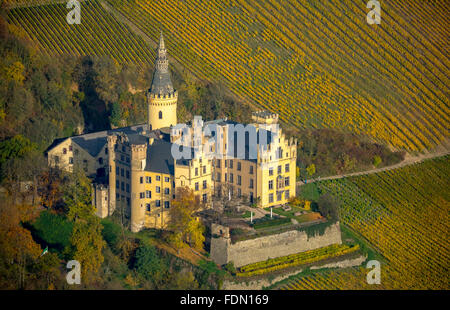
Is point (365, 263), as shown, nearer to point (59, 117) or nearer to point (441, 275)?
point (441, 275)

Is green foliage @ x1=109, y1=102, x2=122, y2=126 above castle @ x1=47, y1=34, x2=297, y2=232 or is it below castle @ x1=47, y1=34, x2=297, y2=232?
above

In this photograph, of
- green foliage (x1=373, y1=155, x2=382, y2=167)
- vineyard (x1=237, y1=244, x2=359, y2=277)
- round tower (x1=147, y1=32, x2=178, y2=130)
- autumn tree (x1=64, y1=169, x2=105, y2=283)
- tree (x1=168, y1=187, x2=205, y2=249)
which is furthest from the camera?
green foliage (x1=373, y1=155, x2=382, y2=167)

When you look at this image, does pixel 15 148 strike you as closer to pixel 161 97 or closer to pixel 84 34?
pixel 161 97

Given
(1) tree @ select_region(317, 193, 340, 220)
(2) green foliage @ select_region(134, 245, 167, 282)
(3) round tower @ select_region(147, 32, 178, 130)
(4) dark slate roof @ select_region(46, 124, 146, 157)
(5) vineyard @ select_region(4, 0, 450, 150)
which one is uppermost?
(5) vineyard @ select_region(4, 0, 450, 150)

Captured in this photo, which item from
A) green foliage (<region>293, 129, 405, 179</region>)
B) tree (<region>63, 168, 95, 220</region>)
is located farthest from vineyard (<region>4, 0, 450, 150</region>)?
tree (<region>63, 168, 95, 220</region>)

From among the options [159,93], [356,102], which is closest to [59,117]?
[159,93]

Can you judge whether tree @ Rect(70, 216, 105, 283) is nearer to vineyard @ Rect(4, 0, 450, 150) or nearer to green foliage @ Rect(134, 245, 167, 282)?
green foliage @ Rect(134, 245, 167, 282)

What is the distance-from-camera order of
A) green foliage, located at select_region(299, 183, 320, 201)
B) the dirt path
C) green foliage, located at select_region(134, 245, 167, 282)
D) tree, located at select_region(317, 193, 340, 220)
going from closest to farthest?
green foliage, located at select_region(134, 245, 167, 282) → tree, located at select_region(317, 193, 340, 220) → green foliage, located at select_region(299, 183, 320, 201) → the dirt path
